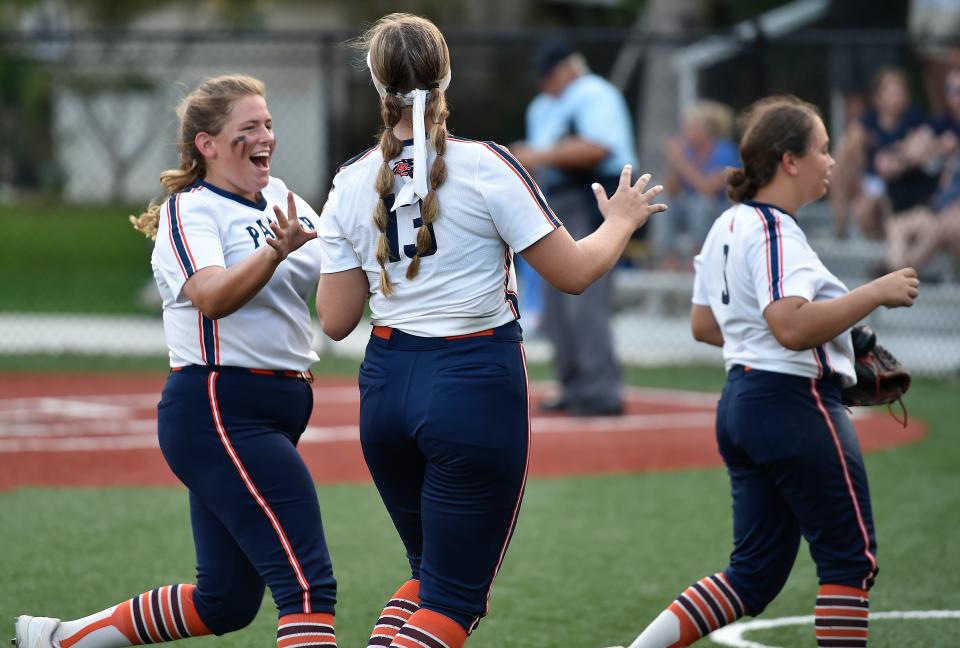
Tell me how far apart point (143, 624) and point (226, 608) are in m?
0.29

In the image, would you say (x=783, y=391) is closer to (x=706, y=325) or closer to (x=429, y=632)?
(x=706, y=325)

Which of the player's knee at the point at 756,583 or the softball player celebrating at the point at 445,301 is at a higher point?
the softball player celebrating at the point at 445,301

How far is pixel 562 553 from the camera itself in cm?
626

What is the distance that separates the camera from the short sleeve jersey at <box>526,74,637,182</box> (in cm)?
940

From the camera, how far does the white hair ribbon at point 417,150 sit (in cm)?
335

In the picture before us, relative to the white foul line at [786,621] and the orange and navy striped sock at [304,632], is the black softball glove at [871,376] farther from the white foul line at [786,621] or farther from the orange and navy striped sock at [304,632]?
the orange and navy striped sock at [304,632]

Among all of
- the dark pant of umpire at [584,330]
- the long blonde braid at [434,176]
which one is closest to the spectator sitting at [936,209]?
the dark pant of umpire at [584,330]

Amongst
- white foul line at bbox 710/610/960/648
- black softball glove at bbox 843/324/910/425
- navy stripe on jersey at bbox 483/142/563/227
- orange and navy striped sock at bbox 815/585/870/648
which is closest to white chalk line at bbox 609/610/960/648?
white foul line at bbox 710/610/960/648

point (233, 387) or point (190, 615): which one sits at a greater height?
point (233, 387)

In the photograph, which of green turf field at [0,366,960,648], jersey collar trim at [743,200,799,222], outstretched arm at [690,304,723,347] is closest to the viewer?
jersey collar trim at [743,200,799,222]

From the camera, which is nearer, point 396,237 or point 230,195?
point 396,237

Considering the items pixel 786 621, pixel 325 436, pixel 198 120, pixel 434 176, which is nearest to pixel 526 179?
pixel 434 176

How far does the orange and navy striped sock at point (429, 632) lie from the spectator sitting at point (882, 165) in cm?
971

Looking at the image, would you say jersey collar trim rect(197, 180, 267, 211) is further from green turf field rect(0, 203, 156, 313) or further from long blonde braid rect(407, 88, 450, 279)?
green turf field rect(0, 203, 156, 313)
